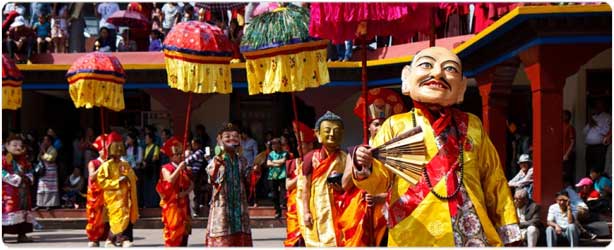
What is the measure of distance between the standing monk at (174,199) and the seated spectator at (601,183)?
5240 mm

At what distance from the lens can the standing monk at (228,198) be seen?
9.53 meters

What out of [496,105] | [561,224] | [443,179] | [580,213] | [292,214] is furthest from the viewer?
[496,105]

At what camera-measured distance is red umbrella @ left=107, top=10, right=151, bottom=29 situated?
18.1m

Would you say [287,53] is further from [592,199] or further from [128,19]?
[128,19]

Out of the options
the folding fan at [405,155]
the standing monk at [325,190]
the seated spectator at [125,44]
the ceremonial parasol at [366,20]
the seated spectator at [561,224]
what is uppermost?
the seated spectator at [125,44]

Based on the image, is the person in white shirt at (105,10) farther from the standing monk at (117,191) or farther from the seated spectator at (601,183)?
the seated spectator at (601,183)

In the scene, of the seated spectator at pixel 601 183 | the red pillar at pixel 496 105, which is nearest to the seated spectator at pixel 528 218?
the seated spectator at pixel 601 183

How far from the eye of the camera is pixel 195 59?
32.7 ft

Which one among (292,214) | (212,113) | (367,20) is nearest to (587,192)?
(292,214)

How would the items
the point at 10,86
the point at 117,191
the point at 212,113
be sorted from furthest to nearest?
1. the point at 212,113
2. the point at 10,86
3. the point at 117,191

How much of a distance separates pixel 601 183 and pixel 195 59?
5655 millimetres

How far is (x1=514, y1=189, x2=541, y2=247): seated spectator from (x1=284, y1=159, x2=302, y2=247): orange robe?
2.59 m

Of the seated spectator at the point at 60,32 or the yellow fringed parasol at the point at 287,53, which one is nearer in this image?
the yellow fringed parasol at the point at 287,53

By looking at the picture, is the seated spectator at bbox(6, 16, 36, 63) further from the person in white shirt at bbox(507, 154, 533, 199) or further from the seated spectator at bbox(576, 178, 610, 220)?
the seated spectator at bbox(576, 178, 610, 220)
